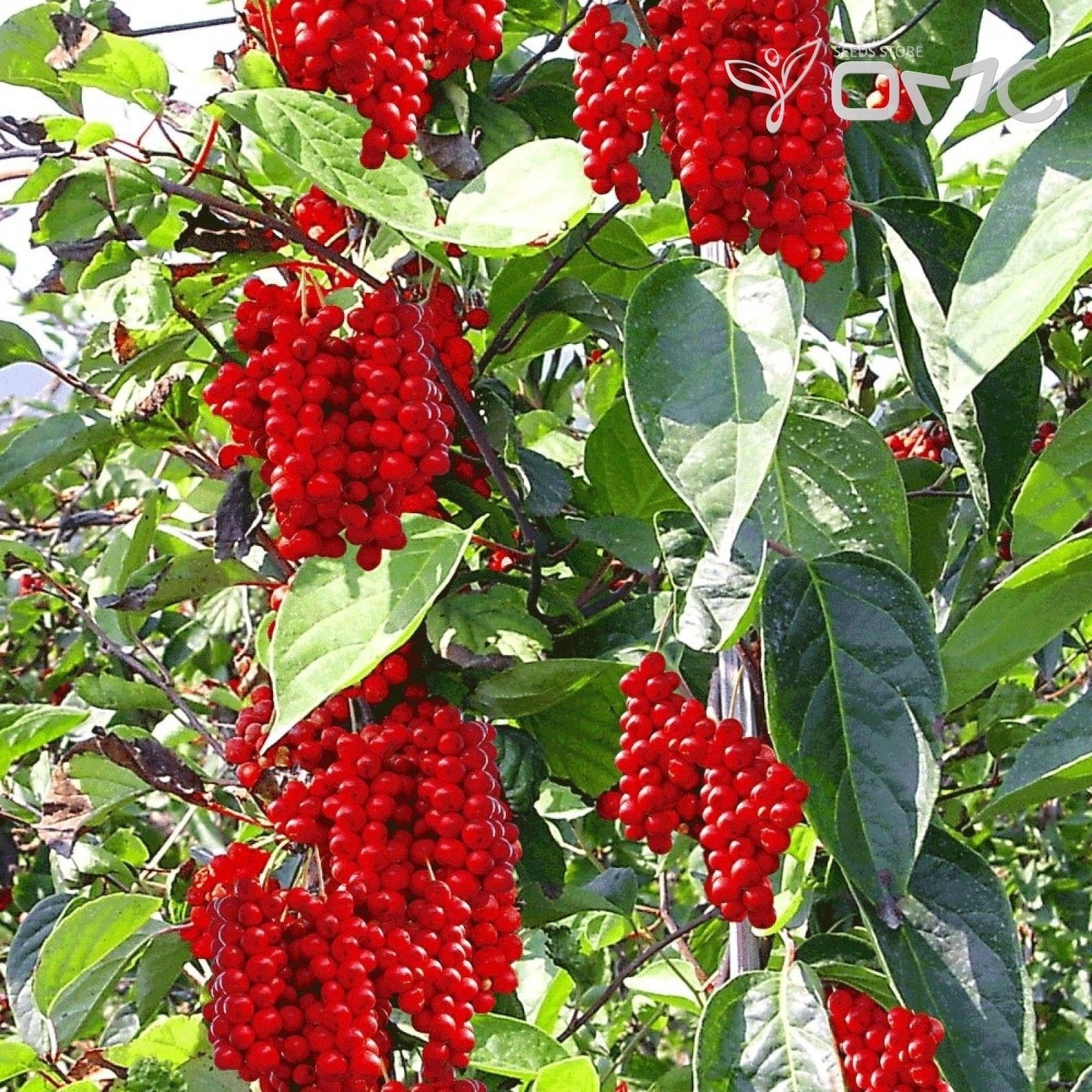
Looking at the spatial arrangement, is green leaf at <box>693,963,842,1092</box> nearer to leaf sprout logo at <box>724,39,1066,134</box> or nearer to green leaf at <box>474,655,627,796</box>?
green leaf at <box>474,655,627,796</box>

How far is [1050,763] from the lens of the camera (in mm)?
958

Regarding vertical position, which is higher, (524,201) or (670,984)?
(524,201)

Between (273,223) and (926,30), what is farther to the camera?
(926,30)

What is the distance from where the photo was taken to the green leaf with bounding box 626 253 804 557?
31.4 inches

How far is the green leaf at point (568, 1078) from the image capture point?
1047mm

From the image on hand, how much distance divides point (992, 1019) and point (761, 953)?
0.20 meters

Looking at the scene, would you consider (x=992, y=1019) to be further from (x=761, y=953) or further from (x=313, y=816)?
(x=313, y=816)

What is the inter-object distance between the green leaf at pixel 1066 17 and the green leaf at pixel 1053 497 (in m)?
0.32

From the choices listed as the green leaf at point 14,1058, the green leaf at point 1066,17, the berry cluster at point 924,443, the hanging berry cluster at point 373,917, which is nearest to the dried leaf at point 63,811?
the green leaf at point 14,1058

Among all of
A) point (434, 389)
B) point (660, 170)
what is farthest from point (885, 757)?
point (660, 170)

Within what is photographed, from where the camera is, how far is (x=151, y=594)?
1.15 meters

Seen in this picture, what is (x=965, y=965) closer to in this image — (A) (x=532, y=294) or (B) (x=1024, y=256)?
(B) (x=1024, y=256)

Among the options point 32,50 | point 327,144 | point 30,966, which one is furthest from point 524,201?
point 30,966

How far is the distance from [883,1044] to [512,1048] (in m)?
0.33
